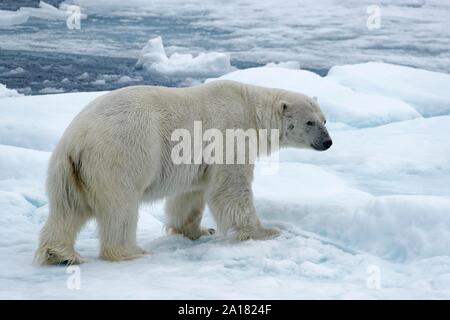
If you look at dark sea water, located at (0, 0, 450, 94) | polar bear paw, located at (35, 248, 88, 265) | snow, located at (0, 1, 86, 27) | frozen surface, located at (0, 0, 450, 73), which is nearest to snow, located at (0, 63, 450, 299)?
polar bear paw, located at (35, 248, 88, 265)

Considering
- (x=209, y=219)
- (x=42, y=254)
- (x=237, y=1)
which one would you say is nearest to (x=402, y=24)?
(x=237, y=1)

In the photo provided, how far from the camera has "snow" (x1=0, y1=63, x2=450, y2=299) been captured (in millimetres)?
3404

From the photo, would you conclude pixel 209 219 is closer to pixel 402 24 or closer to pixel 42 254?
pixel 42 254

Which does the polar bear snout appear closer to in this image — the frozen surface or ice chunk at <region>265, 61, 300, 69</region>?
ice chunk at <region>265, 61, 300, 69</region>

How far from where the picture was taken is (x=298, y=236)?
4359 millimetres

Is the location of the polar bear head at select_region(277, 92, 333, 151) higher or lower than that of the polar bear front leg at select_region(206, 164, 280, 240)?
higher

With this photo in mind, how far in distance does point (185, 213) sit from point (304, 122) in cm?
106

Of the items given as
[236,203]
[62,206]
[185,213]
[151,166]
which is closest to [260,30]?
[185,213]

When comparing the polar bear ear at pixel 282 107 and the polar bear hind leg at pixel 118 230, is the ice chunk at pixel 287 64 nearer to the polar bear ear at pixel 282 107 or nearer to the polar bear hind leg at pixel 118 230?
the polar bear ear at pixel 282 107

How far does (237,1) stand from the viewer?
64.3ft

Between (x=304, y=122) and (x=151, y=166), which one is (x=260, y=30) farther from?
(x=151, y=166)

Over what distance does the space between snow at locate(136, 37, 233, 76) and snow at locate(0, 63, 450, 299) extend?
5.57 metres

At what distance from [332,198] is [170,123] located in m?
1.45
